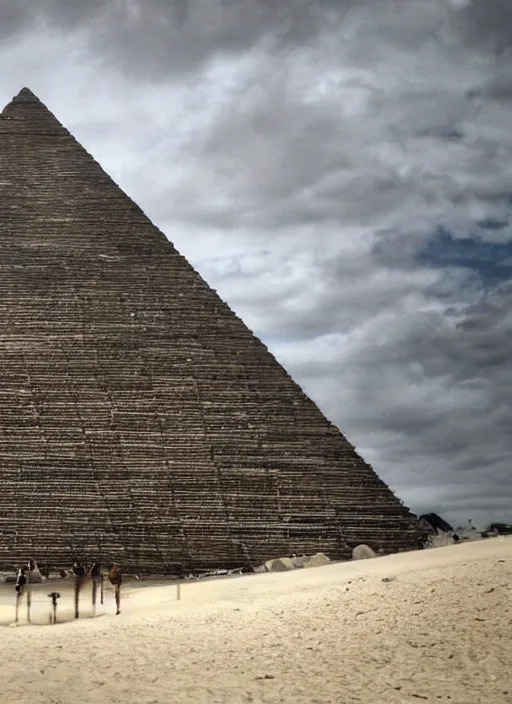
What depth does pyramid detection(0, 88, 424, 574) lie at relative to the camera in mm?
20969

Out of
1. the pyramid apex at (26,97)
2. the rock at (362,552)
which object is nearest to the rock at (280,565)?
the rock at (362,552)

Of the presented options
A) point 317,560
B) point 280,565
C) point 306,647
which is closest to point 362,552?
point 317,560

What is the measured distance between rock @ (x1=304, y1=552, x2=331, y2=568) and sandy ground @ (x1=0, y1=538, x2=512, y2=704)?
7167 millimetres

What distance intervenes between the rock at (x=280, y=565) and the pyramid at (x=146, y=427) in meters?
0.38

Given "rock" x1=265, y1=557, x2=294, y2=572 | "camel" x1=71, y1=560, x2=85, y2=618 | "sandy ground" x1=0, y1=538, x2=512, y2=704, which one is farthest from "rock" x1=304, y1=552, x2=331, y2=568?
"sandy ground" x1=0, y1=538, x2=512, y2=704

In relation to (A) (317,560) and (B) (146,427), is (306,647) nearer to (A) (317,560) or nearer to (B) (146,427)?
(A) (317,560)

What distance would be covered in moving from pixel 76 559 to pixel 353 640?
41.3 ft

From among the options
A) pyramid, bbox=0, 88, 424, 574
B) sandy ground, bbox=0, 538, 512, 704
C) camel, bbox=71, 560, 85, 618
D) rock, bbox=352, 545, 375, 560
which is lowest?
sandy ground, bbox=0, 538, 512, 704

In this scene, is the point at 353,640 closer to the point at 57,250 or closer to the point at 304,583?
the point at 304,583

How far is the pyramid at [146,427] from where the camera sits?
21.0 m

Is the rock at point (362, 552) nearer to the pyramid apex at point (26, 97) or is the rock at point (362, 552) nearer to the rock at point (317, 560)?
the rock at point (317, 560)

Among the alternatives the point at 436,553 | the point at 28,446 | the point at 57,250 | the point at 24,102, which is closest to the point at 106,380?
the point at 28,446

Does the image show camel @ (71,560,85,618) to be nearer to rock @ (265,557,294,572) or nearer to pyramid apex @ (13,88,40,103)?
rock @ (265,557,294,572)

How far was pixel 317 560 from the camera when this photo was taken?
789 inches
